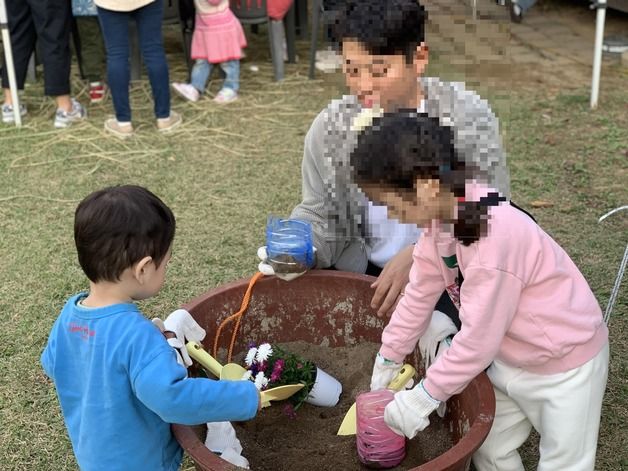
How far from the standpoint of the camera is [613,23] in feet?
19.5

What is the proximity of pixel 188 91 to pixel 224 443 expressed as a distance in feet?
10.6

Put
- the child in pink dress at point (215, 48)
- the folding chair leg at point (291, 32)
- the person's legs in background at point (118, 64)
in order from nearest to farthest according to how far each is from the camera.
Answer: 1. the person's legs in background at point (118, 64)
2. the child in pink dress at point (215, 48)
3. the folding chair leg at point (291, 32)

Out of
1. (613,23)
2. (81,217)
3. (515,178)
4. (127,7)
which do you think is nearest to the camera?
(81,217)

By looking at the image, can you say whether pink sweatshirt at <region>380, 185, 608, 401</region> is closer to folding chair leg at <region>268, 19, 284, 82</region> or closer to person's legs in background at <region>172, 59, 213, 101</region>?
person's legs in background at <region>172, 59, 213, 101</region>

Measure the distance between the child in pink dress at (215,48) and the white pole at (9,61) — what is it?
0.92 meters

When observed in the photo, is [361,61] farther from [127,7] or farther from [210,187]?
[127,7]

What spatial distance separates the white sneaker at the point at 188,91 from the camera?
4672 millimetres

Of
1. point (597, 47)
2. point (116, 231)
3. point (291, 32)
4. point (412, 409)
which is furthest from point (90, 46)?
point (412, 409)

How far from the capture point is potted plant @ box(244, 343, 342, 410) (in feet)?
6.49

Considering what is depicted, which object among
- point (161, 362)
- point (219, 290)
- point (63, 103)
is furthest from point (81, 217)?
point (63, 103)

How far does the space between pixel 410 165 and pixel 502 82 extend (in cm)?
30

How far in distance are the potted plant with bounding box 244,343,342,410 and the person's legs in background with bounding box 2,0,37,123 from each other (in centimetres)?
A: 286

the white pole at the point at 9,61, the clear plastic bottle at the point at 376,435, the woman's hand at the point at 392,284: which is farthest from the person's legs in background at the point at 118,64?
the clear plastic bottle at the point at 376,435

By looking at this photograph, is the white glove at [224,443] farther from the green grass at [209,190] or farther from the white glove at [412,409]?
the green grass at [209,190]
